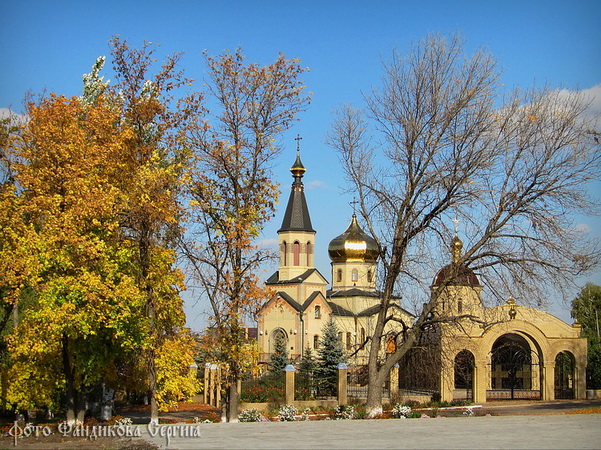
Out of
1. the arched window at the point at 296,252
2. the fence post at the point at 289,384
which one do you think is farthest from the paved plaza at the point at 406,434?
the arched window at the point at 296,252

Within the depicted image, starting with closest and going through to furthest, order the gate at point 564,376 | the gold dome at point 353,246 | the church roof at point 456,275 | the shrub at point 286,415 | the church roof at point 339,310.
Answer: the church roof at point 456,275
the shrub at point 286,415
the gate at point 564,376
the church roof at point 339,310
the gold dome at point 353,246

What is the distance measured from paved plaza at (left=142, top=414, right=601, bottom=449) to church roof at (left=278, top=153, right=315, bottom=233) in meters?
34.8

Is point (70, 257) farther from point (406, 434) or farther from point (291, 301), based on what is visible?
point (291, 301)

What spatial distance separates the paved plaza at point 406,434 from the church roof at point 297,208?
3477 cm

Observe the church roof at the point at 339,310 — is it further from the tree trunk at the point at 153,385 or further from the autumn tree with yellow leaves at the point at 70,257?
the tree trunk at the point at 153,385

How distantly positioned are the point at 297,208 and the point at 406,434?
39116mm

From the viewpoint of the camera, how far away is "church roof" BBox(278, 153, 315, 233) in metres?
52.8

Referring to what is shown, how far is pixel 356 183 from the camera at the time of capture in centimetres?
Answer: 2056

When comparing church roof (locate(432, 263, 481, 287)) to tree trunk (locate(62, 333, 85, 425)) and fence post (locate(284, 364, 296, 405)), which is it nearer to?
fence post (locate(284, 364, 296, 405))


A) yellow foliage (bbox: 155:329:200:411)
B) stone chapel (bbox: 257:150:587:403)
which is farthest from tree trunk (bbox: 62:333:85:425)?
stone chapel (bbox: 257:150:587:403)

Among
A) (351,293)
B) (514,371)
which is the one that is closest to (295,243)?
(351,293)

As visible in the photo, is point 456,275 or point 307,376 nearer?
point 456,275

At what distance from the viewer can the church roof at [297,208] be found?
52.8 m

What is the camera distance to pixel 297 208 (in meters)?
53.6
